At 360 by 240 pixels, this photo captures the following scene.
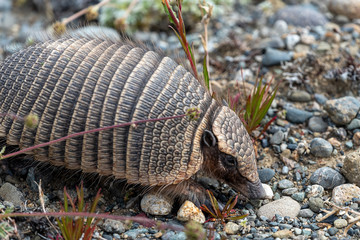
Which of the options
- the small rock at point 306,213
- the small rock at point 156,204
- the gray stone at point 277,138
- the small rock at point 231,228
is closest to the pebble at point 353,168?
the small rock at point 306,213

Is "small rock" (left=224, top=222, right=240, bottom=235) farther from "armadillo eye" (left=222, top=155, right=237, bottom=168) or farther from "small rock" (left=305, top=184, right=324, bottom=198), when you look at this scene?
"small rock" (left=305, top=184, right=324, bottom=198)

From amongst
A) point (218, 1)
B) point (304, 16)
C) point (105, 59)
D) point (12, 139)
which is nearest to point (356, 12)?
point (304, 16)

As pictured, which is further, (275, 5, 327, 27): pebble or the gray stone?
(275, 5, 327, 27): pebble

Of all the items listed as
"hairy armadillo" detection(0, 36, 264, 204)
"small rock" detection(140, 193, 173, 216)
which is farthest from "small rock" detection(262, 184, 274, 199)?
"small rock" detection(140, 193, 173, 216)

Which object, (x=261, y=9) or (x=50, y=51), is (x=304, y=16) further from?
(x=50, y=51)

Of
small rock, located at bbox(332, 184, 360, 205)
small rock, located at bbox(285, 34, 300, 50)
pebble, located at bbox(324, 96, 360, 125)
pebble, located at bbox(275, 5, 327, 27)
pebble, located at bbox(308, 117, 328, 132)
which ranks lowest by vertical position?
small rock, located at bbox(332, 184, 360, 205)
